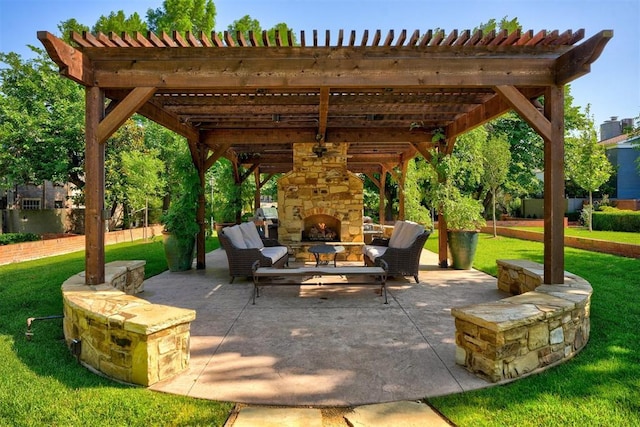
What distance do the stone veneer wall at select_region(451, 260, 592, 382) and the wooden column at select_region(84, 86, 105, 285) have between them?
3829 millimetres

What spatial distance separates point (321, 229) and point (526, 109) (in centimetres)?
564

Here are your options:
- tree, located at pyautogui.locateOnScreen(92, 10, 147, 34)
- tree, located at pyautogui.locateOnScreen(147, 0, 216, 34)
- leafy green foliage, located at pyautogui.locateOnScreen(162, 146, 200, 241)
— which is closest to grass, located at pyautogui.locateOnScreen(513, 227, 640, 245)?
leafy green foliage, located at pyautogui.locateOnScreen(162, 146, 200, 241)

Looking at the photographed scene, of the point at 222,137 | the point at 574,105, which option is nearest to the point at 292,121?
the point at 222,137

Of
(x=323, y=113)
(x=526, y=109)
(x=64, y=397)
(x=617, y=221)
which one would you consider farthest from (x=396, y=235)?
(x=617, y=221)

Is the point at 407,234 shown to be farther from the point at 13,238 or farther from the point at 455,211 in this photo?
the point at 13,238

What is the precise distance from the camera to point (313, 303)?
4758 millimetres

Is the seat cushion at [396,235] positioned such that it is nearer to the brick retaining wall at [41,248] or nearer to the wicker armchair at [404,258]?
the wicker armchair at [404,258]

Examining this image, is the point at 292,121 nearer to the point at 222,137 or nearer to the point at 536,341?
the point at 222,137

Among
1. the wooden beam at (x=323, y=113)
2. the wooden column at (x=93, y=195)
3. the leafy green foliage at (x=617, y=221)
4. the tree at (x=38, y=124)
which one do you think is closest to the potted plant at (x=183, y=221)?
the wooden beam at (x=323, y=113)

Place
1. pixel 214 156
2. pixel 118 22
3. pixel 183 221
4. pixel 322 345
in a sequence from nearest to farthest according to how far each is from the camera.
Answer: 1. pixel 322 345
2. pixel 183 221
3. pixel 214 156
4. pixel 118 22

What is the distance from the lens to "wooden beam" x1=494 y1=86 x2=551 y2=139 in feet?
13.3

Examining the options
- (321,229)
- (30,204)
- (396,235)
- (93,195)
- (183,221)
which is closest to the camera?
(93,195)

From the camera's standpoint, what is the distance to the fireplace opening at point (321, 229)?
→ 8805 millimetres

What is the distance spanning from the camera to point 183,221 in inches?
273
